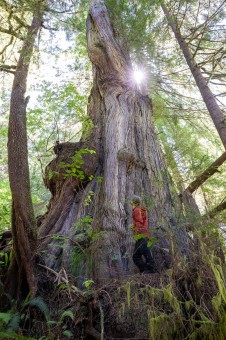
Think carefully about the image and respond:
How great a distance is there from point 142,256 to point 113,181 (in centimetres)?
174

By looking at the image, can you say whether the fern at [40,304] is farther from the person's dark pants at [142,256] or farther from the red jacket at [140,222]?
the red jacket at [140,222]

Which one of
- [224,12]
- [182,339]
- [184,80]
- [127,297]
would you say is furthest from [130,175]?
[184,80]

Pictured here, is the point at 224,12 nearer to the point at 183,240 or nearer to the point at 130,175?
the point at 130,175

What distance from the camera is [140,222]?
14.0 feet

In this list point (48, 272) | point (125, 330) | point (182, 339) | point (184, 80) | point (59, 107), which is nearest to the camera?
point (182, 339)

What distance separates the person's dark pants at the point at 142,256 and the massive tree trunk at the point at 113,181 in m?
0.20

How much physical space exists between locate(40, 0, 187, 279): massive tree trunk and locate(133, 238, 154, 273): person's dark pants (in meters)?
0.20

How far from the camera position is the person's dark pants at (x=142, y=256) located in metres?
3.95

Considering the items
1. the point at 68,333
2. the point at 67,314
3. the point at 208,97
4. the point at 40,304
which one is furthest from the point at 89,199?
the point at 208,97

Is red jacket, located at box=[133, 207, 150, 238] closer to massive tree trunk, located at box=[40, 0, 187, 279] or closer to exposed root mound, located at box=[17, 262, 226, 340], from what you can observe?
massive tree trunk, located at box=[40, 0, 187, 279]

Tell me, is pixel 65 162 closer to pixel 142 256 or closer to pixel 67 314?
pixel 142 256

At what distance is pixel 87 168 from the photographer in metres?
5.73

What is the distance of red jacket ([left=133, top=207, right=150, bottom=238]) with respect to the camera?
414 centimetres

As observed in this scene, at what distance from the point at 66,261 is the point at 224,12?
716cm
